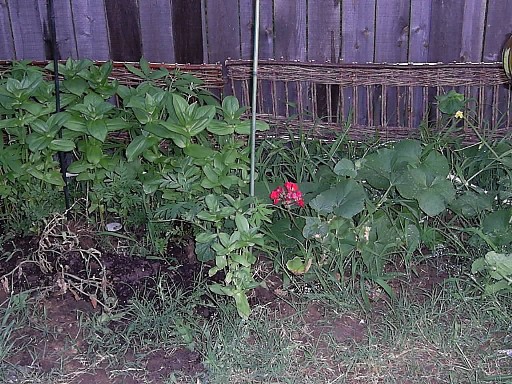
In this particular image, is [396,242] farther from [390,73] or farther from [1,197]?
[1,197]

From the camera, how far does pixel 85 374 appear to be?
246 cm

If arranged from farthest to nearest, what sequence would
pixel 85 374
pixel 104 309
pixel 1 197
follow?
pixel 1 197
pixel 104 309
pixel 85 374

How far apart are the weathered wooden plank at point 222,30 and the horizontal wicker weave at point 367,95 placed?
0.09 m

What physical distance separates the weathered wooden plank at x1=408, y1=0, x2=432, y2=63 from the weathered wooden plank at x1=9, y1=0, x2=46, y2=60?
199 centimetres

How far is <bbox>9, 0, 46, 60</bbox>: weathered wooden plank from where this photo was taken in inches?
153

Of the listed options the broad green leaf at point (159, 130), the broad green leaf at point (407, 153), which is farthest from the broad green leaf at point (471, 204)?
the broad green leaf at point (159, 130)

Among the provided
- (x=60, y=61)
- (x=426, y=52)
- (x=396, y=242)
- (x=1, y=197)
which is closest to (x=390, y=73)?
(x=426, y=52)

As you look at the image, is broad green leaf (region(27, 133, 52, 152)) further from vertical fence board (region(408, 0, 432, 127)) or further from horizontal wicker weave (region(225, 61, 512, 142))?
vertical fence board (region(408, 0, 432, 127))

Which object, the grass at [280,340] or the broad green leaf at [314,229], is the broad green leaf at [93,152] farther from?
Result: the broad green leaf at [314,229]

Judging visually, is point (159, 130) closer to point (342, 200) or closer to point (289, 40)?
point (342, 200)

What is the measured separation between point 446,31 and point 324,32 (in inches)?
24.7

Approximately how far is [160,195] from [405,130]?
1.37 m

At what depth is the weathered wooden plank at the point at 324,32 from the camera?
372 centimetres

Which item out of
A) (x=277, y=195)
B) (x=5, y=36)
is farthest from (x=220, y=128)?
(x=5, y=36)
